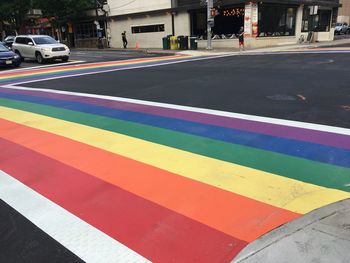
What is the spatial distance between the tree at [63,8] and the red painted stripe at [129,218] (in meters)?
41.9

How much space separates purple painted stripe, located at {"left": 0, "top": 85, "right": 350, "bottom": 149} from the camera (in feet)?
19.6

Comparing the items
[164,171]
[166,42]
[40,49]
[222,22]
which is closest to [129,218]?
[164,171]

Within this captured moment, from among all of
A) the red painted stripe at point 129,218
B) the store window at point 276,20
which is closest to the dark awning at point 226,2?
the store window at point 276,20

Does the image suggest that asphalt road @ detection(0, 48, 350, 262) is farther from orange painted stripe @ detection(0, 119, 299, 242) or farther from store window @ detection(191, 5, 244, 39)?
store window @ detection(191, 5, 244, 39)

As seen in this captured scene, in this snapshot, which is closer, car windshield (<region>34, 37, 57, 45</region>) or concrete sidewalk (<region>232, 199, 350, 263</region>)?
concrete sidewalk (<region>232, 199, 350, 263</region>)

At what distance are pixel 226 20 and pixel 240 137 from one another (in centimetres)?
2807

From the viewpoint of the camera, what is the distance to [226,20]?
32375 millimetres

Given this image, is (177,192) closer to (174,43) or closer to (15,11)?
(174,43)

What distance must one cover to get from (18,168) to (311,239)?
4110 millimetres

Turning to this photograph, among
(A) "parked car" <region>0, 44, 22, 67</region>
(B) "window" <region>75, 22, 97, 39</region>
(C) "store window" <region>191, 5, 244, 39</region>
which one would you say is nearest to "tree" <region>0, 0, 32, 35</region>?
(B) "window" <region>75, 22, 97, 39</region>

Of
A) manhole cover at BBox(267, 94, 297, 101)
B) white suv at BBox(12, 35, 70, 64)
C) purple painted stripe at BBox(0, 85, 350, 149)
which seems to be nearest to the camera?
purple painted stripe at BBox(0, 85, 350, 149)

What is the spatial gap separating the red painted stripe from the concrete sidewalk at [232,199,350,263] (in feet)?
0.70

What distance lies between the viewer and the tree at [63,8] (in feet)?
142

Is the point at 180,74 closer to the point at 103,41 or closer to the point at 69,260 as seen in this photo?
the point at 69,260
